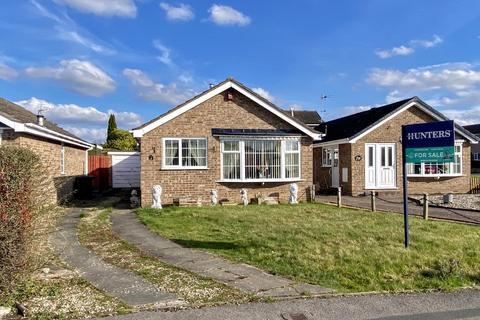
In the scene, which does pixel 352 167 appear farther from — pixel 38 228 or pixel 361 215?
pixel 38 228

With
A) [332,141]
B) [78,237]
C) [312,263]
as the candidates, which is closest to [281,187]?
[332,141]

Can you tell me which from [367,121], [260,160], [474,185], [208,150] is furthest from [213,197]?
[474,185]

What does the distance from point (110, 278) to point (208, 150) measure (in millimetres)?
11033

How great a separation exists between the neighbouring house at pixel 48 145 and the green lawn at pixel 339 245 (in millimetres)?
3586

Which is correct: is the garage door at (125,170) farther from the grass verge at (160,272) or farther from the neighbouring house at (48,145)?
the grass verge at (160,272)

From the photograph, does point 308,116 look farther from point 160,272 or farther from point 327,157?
point 160,272

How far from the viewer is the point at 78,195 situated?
21141 mm

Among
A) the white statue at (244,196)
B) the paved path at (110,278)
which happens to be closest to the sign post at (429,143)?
the paved path at (110,278)

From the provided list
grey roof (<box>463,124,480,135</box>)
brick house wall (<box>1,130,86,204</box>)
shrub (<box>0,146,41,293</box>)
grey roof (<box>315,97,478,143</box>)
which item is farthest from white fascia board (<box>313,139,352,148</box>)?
grey roof (<box>463,124,480,135</box>)

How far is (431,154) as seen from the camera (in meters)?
8.85

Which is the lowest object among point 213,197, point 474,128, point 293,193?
point 213,197

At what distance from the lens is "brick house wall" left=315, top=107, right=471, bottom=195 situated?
2172cm

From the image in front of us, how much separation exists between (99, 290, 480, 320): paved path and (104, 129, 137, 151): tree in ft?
123

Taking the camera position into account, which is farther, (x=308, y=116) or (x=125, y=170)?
(x=308, y=116)
